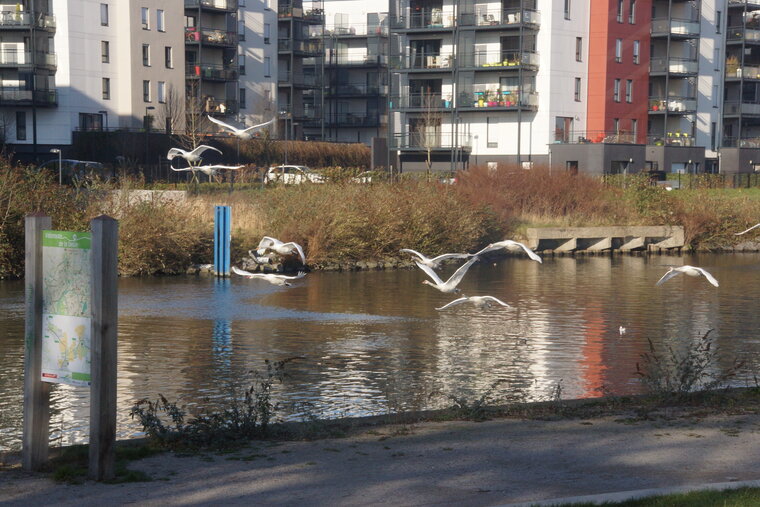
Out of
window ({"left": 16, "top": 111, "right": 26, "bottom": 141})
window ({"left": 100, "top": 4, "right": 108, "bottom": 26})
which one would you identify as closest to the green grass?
window ({"left": 16, "top": 111, "right": 26, "bottom": 141})

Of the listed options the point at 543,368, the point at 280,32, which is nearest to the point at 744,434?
the point at 543,368

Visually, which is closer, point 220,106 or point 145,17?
point 145,17

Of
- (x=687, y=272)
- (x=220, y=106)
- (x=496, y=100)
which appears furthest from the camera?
(x=220, y=106)

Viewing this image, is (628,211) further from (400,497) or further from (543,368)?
(400,497)

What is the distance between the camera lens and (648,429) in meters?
9.98

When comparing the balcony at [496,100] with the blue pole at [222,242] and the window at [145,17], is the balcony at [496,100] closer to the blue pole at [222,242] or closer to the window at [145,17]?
the window at [145,17]

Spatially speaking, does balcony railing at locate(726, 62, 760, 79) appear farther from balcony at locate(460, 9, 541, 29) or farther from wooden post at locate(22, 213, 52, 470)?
wooden post at locate(22, 213, 52, 470)

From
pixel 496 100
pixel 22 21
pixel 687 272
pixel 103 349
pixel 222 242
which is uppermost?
pixel 22 21

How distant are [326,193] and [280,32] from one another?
66.3m

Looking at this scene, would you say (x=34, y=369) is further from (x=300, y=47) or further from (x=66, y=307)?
(x=300, y=47)

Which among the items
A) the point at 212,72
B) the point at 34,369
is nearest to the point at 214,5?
the point at 212,72

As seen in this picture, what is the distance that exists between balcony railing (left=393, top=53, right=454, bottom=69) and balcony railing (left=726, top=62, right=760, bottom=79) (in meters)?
27.9

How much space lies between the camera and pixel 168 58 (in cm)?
8081

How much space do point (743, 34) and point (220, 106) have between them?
4099 centimetres
